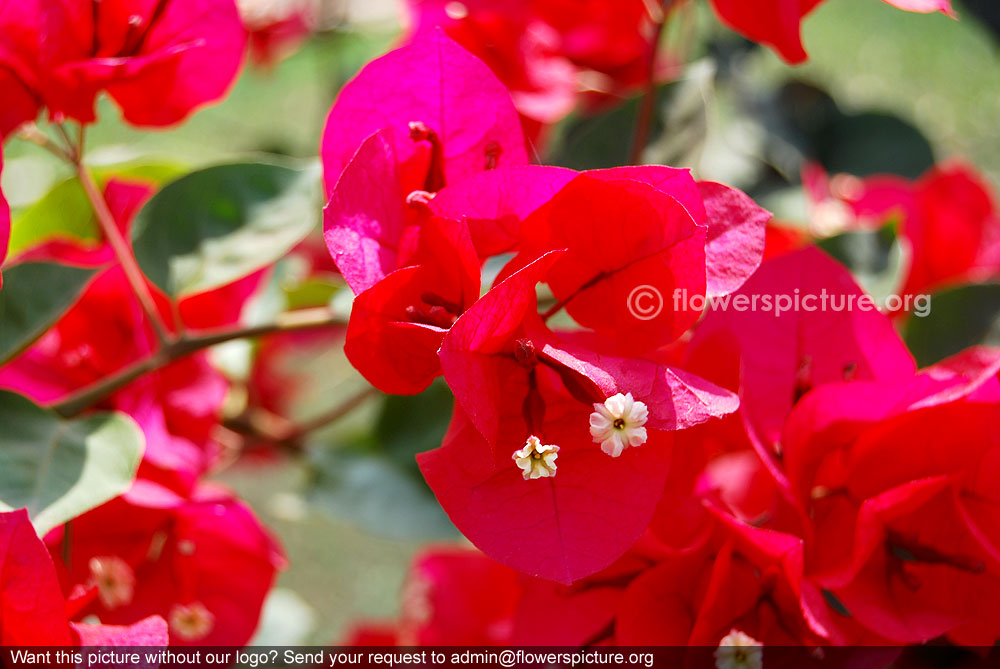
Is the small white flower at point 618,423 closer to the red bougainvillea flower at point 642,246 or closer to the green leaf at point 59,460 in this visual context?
the red bougainvillea flower at point 642,246

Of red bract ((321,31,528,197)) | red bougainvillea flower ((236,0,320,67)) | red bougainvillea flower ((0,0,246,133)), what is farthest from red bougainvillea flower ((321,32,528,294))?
red bougainvillea flower ((236,0,320,67))

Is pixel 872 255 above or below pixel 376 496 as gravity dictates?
above

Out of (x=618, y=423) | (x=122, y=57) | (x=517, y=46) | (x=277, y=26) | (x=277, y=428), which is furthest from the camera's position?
(x=277, y=26)

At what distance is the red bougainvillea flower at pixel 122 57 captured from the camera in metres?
0.39

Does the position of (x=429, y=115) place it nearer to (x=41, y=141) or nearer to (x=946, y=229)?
(x=41, y=141)

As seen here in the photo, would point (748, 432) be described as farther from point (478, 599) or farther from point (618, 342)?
point (478, 599)

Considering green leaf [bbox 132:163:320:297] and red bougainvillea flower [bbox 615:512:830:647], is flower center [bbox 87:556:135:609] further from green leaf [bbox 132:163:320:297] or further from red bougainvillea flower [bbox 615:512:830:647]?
red bougainvillea flower [bbox 615:512:830:647]

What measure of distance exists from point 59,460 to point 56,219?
0.20 meters

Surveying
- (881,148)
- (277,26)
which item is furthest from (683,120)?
(277,26)

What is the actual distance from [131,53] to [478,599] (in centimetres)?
46

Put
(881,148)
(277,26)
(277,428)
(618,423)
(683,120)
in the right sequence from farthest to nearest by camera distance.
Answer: (277,26) → (881,148) → (277,428) → (683,120) → (618,423)

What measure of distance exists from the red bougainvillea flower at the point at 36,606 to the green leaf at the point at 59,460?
2 centimetres

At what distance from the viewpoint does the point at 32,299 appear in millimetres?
421

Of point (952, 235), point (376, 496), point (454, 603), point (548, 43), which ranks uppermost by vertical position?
point (548, 43)
